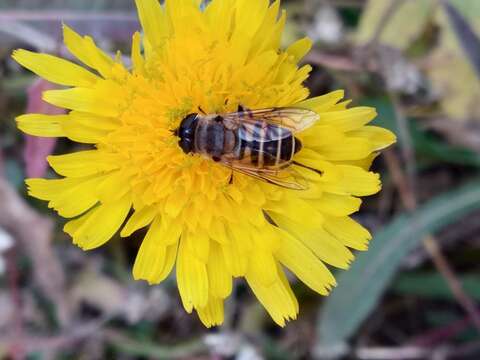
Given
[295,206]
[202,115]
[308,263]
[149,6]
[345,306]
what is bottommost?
[345,306]

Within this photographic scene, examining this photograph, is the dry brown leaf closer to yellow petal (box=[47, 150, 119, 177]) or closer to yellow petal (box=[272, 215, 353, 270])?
yellow petal (box=[272, 215, 353, 270])

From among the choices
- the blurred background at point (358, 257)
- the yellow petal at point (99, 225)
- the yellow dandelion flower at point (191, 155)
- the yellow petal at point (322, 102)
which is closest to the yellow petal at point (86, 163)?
the yellow dandelion flower at point (191, 155)

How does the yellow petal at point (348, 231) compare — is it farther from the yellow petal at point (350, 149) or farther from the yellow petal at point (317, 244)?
the yellow petal at point (350, 149)

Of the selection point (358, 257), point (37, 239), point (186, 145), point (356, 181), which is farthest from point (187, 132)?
point (37, 239)

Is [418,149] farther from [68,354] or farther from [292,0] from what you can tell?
[68,354]

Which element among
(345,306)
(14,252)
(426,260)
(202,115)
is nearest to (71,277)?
(14,252)

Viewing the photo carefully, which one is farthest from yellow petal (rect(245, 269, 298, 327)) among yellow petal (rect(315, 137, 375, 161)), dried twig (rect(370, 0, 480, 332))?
dried twig (rect(370, 0, 480, 332))

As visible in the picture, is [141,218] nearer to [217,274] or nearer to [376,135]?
[217,274]
